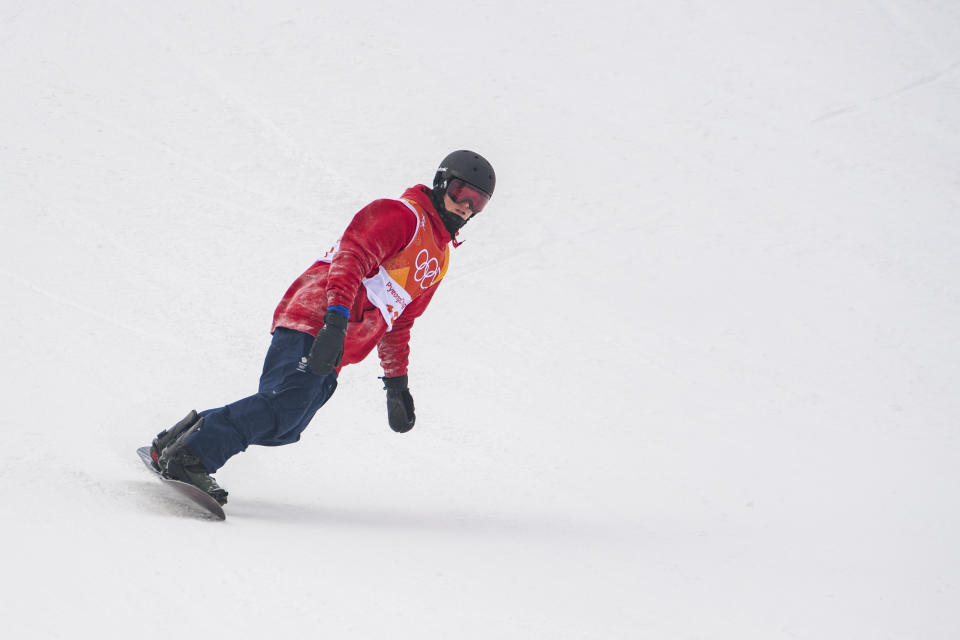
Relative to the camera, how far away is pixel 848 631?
2.77 m

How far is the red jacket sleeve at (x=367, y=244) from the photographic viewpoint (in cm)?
304

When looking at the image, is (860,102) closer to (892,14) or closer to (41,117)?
(892,14)

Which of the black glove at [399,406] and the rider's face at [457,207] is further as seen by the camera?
the black glove at [399,406]

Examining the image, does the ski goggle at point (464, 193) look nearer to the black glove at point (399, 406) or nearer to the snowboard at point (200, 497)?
the black glove at point (399, 406)

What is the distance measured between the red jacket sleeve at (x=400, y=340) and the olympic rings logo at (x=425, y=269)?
104 millimetres

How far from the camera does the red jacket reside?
3.08 m

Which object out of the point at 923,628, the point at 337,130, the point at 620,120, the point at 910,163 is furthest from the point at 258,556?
the point at 910,163

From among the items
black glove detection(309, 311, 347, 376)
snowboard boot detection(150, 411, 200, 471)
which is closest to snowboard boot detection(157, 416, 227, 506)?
snowboard boot detection(150, 411, 200, 471)

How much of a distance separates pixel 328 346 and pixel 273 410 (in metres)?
0.34

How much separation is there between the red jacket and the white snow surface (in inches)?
27.0

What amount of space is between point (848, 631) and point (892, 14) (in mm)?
8628

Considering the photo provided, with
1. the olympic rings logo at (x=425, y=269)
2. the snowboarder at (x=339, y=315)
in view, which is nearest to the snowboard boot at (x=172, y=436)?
the snowboarder at (x=339, y=315)

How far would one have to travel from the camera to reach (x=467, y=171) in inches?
133

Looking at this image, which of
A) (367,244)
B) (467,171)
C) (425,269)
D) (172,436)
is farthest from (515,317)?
(172,436)
